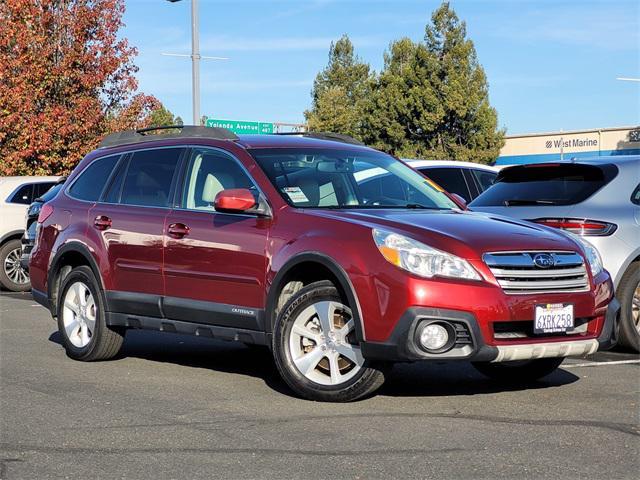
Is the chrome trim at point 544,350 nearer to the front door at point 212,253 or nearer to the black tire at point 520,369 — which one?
the black tire at point 520,369

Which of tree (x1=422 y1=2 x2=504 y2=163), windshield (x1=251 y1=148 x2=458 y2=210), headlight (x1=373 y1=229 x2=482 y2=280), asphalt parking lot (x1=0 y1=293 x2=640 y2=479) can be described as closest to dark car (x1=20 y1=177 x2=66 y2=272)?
asphalt parking lot (x1=0 y1=293 x2=640 y2=479)

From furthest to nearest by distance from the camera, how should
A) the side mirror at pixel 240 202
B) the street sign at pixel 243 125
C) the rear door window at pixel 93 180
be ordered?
the street sign at pixel 243 125, the rear door window at pixel 93 180, the side mirror at pixel 240 202

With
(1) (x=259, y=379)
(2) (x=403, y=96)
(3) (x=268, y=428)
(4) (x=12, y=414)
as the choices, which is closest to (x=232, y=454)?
(3) (x=268, y=428)

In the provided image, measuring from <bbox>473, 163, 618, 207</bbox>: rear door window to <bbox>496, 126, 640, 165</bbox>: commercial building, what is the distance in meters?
47.6

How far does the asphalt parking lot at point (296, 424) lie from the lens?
17.0ft

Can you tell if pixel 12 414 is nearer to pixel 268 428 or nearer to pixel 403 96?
pixel 268 428

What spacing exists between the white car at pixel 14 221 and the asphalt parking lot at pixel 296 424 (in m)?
8.37

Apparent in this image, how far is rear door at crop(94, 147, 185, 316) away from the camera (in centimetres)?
815

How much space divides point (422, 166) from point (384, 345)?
7.31m

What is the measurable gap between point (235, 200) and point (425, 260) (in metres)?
1.44

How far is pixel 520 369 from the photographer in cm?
784

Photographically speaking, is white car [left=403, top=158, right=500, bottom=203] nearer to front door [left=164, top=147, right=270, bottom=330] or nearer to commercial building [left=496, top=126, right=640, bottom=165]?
front door [left=164, top=147, right=270, bottom=330]

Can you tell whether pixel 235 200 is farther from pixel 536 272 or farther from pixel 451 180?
pixel 451 180

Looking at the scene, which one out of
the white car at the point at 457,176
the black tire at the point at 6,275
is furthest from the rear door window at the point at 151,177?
the black tire at the point at 6,275
